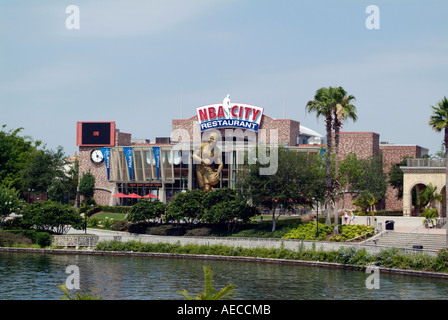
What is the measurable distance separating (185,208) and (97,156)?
41993 mm

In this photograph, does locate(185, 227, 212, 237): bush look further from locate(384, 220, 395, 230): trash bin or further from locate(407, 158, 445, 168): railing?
locate(407, 158, 445, 168): railing

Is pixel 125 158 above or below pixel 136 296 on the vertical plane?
above

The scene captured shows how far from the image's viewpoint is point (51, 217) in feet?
212

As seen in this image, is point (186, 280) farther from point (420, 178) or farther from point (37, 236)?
point (420, 178)

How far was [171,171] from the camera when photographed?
96500 millimetres

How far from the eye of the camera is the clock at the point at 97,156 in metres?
105

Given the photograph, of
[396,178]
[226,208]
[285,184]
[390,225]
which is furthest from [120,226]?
[396,178]

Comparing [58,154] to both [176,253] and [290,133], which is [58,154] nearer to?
[290,133]

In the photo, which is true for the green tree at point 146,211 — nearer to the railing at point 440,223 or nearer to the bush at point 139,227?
the bush at point 139,227

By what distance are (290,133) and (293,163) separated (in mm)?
29091

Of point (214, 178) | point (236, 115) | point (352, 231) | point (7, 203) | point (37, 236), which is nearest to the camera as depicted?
point (352, 231)

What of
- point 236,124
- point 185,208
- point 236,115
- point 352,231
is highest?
point 236,115

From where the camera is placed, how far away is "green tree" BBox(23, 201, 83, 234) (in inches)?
2532
